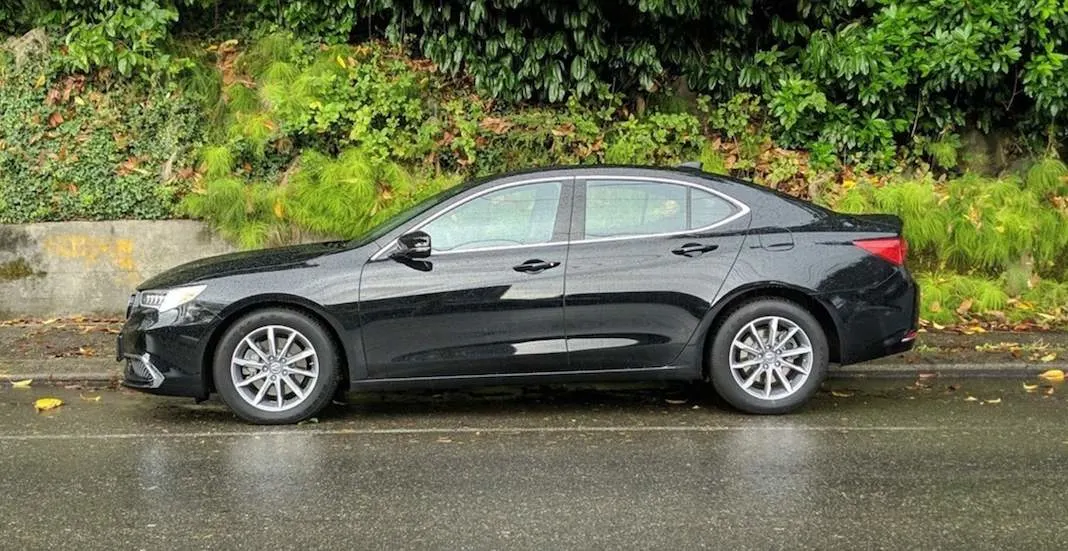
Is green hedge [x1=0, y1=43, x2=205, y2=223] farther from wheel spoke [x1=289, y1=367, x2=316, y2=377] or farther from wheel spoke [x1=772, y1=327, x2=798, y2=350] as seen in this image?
wheel spoke [x1=772, y1=327, x2=798, y2=350]

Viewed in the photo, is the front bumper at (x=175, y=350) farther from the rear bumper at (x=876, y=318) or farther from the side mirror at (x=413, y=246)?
the rear bumper at (x=876, y=318)

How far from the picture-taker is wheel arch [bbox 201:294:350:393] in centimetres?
671

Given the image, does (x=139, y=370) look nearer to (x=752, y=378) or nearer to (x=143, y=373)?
(x=143, y=373)

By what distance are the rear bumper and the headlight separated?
3774mm

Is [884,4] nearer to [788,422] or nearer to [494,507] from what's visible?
[788,422]

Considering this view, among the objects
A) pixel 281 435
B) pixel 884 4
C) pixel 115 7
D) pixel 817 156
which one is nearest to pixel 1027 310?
pixel 817 156

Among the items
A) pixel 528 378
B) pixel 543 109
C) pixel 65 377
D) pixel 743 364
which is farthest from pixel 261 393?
pixel 543 109

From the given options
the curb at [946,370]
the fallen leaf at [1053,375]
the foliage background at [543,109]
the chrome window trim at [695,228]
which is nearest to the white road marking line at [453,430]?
the chrome window trim at [695,228]

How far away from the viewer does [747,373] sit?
22.9 feet

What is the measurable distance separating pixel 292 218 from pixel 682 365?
16.0 feet

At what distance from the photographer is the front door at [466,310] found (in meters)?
6.72

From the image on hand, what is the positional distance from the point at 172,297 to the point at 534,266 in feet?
7.12

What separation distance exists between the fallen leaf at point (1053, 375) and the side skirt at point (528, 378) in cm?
295

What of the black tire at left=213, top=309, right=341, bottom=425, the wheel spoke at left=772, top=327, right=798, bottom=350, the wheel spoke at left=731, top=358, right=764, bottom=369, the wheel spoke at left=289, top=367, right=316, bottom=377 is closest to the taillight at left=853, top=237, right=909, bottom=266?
the wheel spoke at left=772, top=327, right=798, bottom=350
